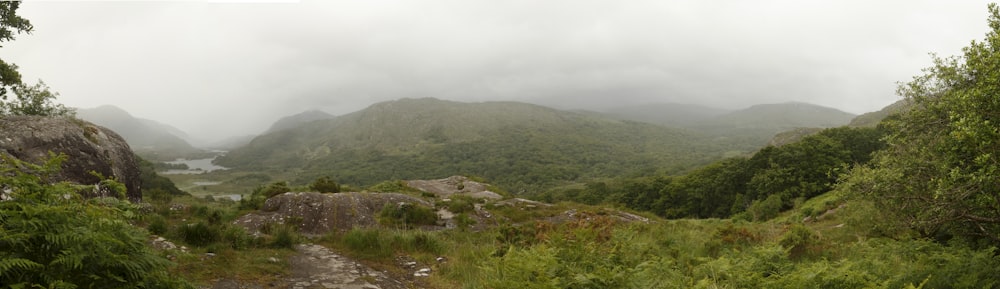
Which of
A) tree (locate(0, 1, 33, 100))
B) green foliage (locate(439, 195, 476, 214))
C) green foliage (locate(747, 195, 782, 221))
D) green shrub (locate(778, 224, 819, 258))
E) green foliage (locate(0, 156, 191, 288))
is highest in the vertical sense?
tree (locate(0, 1, 33, 100))

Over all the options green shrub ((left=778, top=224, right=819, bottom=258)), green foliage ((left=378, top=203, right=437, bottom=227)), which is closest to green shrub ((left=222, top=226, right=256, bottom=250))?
green foliage ((left=378, top=203, right=437, bottom=227))

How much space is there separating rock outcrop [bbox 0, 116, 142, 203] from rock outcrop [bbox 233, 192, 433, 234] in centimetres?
550

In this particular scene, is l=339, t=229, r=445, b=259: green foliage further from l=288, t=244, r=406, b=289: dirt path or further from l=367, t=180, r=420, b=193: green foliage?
l=367, t=180, r=420, b=193: green foliage

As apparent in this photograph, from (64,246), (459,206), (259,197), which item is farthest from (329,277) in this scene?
(259,197)

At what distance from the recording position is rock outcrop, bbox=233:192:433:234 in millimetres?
17016

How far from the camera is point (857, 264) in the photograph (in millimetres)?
8625

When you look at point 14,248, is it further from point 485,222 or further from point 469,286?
point 485,222

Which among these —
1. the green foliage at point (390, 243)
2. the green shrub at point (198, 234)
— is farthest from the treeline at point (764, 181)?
the green shrub at point (198, 234)

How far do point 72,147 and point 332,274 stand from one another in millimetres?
14718

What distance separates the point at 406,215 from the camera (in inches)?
762

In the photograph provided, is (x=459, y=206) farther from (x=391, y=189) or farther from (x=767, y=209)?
(x=767, y=209)

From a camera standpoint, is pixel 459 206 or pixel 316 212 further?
pixel 459 206

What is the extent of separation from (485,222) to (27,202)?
16375mm

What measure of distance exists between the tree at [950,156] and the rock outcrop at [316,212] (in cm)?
1763
